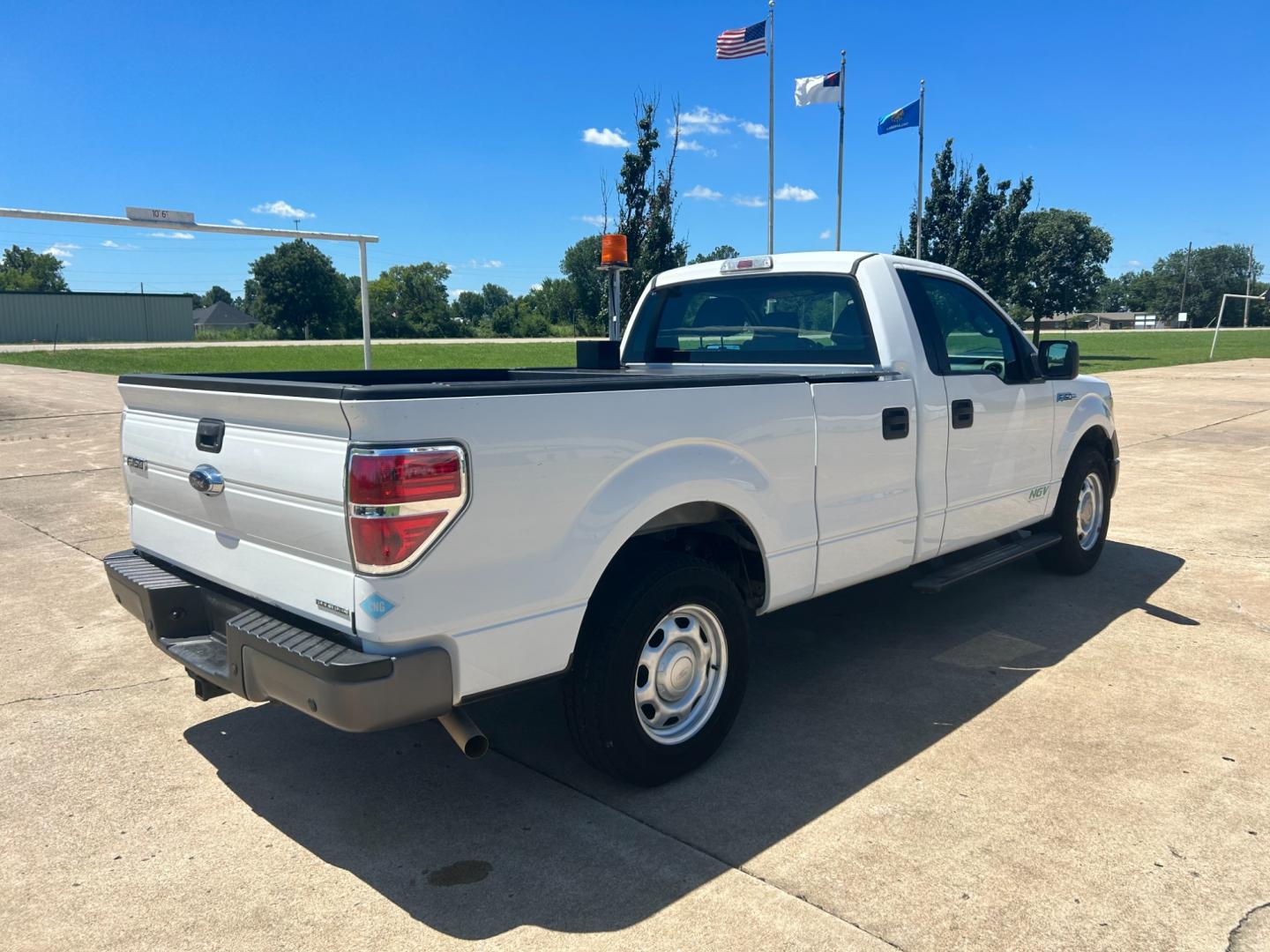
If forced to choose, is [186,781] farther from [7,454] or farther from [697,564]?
[7,454]

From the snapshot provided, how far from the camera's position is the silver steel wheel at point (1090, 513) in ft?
19.6

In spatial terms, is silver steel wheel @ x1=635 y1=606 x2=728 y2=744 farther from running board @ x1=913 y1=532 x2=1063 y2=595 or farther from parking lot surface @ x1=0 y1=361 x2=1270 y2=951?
running board @ x1=913 y1=532 x2=1063 y2=595

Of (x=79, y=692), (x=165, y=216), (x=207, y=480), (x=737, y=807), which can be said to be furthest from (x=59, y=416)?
(x=737, y=807)

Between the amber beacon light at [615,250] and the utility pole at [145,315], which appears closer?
the amber beacon light at [615,250]

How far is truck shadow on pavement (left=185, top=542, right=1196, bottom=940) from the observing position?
110 inches

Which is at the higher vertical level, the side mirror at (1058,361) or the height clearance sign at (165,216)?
the height clearance sign at (165,216)

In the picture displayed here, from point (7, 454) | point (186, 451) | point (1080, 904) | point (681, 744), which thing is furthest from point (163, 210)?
point (1080, 904)

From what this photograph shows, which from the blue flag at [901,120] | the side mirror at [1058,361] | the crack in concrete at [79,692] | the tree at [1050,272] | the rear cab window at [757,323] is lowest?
the crack in concrete at [79,692]

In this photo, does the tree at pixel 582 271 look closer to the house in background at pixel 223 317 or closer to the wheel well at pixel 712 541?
the house in background at pixel 223 317

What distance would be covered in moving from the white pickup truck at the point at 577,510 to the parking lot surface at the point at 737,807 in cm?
40

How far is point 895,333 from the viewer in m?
4.32

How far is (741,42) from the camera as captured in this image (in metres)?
24.1

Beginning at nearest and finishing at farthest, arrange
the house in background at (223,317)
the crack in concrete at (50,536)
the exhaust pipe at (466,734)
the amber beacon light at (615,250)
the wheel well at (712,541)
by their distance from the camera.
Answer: the exhaust pipe at (466,734) → the wheel well at (712,541) → the crack in concrete at (50,536) → the amber beacon light at (615,250) → the house in background at (223,317)

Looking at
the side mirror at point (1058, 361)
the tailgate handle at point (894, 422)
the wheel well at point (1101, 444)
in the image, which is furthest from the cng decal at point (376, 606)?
the wheel well at point (1101, 444)
